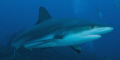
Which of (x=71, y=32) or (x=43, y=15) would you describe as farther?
(x=43, y=15)

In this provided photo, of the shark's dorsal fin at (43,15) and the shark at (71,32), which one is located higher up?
the shark's dorsal fin at (43,15)

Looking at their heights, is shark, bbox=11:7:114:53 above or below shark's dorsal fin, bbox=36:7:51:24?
below

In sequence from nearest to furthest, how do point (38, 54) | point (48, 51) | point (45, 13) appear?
point (45, 13), point (38, 54), point (48, 51)

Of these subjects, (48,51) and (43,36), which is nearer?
(43,36)

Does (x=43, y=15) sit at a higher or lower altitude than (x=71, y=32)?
higher

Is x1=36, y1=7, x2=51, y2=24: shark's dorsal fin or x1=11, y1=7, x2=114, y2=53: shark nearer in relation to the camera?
x1=11, y1=7, x2=114, y2=53: shark

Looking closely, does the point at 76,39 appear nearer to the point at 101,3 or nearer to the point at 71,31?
the point at 71,31

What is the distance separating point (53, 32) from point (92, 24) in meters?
0.90

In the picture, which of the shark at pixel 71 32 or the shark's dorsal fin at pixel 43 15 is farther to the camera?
the shark's dorsal fin at pixel 43 15

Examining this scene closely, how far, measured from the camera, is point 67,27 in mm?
2566

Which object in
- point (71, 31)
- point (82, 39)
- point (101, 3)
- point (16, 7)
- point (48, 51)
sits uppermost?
point (16, 7)

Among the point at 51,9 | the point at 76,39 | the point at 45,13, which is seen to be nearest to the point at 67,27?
the point at 76,39

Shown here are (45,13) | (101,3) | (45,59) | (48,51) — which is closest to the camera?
(45,13)

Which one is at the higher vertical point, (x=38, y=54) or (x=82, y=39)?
(x=38, y=54)
